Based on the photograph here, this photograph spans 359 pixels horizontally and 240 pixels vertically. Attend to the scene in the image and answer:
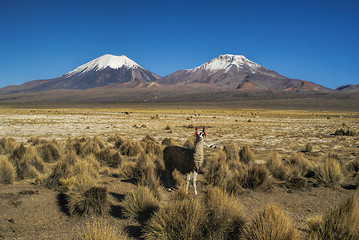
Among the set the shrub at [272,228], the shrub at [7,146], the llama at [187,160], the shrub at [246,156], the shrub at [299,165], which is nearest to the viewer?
the shrub at [272,228]

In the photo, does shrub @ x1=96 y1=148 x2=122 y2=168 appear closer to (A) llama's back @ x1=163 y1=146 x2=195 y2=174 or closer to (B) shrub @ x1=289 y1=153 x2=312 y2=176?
(A) llama's back @ x1=163 y1=146 x2=195 y2=174

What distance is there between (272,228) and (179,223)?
136 centimetres

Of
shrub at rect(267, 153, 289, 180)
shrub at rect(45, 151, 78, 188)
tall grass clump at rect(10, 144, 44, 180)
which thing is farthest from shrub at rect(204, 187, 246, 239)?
tall grass clump at rect(10, 144, 44, 180)

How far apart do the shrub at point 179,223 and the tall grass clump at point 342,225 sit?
159 cm

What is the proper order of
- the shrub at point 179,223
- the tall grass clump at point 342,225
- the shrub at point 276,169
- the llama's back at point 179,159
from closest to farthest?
the tall grass clump at point 342,225 → the shrub at point 179,223 → the llama's back at point 179,159 → the shrub at point 276,169

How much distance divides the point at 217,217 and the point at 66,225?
268cm

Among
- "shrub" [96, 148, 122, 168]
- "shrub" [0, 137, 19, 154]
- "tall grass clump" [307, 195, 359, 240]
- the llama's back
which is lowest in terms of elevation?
"shrub" [96, 148, 122, 168]

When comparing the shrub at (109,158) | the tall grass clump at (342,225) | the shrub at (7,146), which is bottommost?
the shrub at (109,158)

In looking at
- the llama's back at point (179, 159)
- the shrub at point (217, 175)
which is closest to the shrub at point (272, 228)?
the llama's back at point (179, 159)

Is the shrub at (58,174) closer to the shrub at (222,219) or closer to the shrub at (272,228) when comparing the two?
the shrub at (222,219)

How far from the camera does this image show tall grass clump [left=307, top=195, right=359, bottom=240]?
3.64 meters

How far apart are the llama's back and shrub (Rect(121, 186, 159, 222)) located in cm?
149

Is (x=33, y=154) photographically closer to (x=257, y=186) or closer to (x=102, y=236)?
(x=102, y=236)

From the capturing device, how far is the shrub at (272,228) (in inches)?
135
